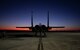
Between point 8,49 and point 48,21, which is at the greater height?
point 48,21

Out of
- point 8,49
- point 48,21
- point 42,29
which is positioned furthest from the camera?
point 48,21

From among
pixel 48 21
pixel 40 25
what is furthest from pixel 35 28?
pixel 48 21

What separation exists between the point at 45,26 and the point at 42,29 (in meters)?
1.89

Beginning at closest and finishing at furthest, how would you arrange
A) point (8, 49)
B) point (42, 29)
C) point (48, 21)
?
point (8, 49) → point (42, 29) → point (48, 21)

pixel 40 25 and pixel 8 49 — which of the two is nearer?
pixel 8 49

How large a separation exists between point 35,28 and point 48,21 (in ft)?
29.1

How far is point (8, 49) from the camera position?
17453 mm

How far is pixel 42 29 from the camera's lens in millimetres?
45812

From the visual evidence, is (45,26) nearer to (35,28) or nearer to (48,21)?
(35,28)

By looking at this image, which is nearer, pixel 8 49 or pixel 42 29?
pixel 8 49

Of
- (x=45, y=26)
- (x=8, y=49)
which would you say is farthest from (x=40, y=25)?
(x=8, y=49)

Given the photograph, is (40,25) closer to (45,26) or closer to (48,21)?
(45,26)

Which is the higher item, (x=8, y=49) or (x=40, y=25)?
(x=40, y=25)

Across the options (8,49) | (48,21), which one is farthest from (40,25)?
(8,49)
